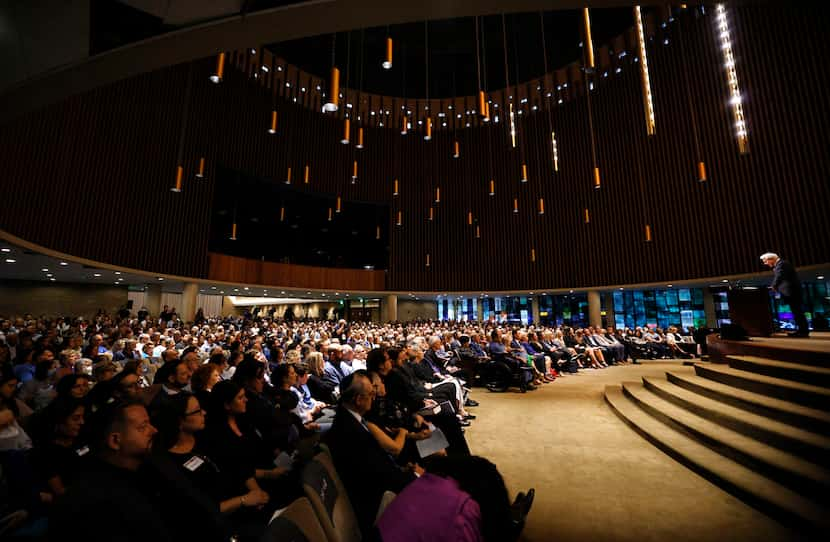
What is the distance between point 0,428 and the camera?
2.12m

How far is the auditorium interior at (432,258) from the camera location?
207 cm

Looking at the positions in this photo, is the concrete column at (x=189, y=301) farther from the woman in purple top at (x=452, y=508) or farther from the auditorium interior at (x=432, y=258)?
the woman in purple top at (x=452, y=508)

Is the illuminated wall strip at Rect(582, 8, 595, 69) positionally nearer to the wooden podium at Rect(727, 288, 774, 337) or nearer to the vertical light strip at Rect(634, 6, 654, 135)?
the vertical light strip at Rect(634, 6, 654, 135)

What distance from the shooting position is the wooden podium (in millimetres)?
5328

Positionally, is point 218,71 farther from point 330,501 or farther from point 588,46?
point 330,501

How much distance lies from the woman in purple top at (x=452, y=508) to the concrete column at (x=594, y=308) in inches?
641

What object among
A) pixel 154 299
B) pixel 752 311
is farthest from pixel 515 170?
pixel 154 299

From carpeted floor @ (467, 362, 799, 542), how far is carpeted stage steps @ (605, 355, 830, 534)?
0.43 ft

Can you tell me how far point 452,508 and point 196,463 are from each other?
1418mm

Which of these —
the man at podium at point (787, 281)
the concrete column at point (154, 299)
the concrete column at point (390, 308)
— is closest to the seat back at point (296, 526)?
the man at podium at point (787, 281)

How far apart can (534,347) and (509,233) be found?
931 cm

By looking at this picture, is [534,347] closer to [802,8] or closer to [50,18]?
[50,18]

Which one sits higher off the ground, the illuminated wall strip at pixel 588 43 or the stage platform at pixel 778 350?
the illuminated wall strip at pixel 588 43

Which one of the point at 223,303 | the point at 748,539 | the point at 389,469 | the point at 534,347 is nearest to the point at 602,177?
the point at 534,347
